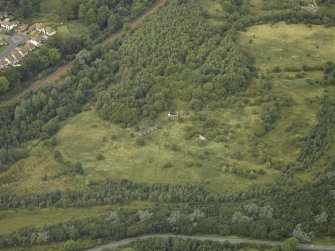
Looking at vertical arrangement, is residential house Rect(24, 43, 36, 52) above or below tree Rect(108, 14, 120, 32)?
below

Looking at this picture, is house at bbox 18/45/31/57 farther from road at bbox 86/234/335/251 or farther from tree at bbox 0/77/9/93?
road at bbox 86/234/335/251

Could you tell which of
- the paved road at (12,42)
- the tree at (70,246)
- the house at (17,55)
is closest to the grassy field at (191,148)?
the tree at (70,246)

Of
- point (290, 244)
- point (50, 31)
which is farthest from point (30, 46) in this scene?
point (290, 244)

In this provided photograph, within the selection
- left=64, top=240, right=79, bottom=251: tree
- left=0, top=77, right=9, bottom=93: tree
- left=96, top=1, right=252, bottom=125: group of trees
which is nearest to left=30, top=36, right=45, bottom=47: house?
left=0, top=77, right=9, bottom=93: tree

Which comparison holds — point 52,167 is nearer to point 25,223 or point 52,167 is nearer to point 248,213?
point 25,223

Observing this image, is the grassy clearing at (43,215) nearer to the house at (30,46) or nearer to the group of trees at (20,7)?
the house at (30,46)

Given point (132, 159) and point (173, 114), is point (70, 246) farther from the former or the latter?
point (173, 114)

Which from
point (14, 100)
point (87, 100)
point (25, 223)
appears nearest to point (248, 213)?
point (25, 223)
